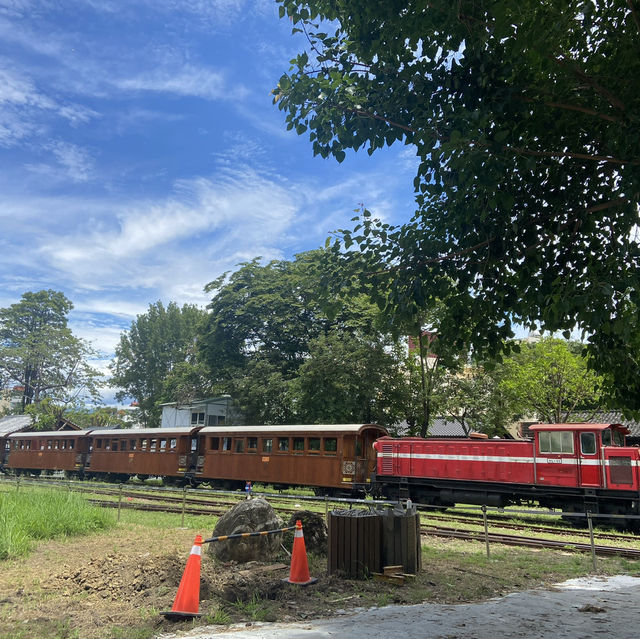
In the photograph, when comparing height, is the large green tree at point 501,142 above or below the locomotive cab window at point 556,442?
above

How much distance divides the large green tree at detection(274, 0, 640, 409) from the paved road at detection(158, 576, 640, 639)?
9.91ft

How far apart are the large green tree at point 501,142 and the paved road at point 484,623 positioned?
9.91 feet

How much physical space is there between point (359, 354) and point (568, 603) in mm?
21393

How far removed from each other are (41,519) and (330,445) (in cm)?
1065

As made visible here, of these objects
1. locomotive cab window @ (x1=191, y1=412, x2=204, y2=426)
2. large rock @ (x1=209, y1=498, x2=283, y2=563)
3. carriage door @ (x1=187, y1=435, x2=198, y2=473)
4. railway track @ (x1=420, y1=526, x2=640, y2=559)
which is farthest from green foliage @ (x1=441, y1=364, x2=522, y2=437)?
large rock @ (x1=209, y1=498, x2=283, y2=563)

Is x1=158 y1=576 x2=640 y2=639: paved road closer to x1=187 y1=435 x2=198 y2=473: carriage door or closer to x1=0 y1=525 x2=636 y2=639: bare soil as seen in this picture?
x1=0 y1=525 x2=636 y2=639: bare soil

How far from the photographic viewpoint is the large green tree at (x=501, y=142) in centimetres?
584

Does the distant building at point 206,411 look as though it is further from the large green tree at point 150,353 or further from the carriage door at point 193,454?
the large green tree at point 150,353

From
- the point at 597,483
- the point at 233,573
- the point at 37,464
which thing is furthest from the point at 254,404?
the point at 233,573

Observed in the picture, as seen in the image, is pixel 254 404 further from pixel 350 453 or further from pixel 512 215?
pixel 512 215

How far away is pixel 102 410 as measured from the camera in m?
49.2

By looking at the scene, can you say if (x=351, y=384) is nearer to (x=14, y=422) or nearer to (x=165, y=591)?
(x=165, y=591)

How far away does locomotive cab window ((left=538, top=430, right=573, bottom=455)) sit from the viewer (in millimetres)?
16547

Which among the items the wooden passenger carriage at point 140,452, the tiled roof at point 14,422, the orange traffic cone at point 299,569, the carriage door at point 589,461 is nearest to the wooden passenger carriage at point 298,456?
the wooden passenger carriage at point 140,452
